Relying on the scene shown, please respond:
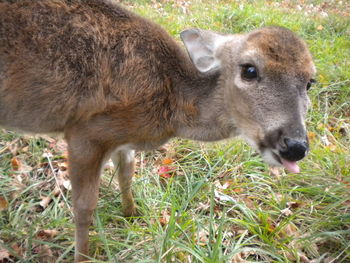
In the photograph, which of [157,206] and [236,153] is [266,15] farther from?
[157,206]

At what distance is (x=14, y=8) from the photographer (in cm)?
309

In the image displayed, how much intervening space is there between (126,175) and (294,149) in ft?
5.96

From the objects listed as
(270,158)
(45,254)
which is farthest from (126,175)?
(270,158)

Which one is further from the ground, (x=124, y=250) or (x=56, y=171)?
(x=124, y=250)

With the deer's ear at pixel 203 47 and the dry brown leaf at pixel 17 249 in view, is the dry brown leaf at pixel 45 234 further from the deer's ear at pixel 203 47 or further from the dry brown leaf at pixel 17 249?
the deer's ear at pixel 203 47

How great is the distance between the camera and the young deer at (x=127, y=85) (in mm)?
2977

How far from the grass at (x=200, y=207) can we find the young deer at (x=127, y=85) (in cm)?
42

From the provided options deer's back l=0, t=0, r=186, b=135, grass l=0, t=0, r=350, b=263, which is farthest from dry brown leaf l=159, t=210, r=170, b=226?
deer's back l=0, t=0, r=186, b=135

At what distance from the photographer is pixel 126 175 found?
158 inches

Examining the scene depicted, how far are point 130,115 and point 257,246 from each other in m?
1.56

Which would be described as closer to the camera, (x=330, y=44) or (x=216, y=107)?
(x=216, y=107)

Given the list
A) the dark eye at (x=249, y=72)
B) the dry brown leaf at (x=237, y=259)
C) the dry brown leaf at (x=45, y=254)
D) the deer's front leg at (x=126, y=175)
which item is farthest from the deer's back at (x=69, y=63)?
the dry brown leaf at (x=237, y=259)

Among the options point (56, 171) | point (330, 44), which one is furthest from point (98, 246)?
point (330, 44)

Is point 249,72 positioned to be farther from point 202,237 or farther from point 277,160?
point 202,237
